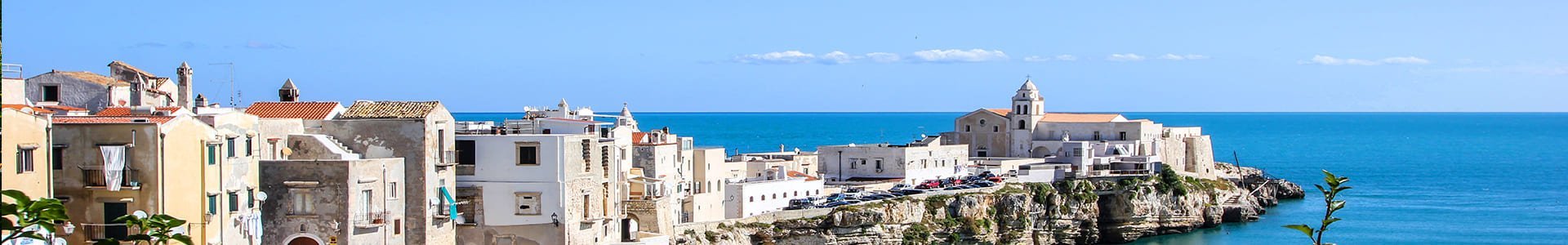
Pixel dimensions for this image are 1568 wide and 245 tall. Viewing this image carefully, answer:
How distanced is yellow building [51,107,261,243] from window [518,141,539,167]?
922cm

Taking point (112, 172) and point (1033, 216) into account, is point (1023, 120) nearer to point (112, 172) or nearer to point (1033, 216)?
point (1033, 216)

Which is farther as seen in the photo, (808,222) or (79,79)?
(808,222)

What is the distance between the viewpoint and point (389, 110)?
35344 millimetres

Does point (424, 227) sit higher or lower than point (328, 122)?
lower

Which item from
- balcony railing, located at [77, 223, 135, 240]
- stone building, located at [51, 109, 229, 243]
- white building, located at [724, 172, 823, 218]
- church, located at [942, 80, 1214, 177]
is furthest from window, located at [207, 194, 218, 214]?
church, located at [942, 80, 1214, 177]

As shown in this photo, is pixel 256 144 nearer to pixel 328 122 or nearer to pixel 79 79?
pixel 328 122

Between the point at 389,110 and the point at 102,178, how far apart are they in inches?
341

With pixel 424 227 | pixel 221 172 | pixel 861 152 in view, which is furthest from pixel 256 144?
pixel 861 152

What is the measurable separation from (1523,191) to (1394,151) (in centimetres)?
7448

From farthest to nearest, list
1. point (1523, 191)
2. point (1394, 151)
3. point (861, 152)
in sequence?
point (1394, 151)
point (1523, 191)
point (861, 152)

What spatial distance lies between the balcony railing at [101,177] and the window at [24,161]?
13.7ft

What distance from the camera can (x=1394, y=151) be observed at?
188 meters

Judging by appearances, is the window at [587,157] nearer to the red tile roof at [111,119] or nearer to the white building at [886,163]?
the red tile roof at [111,119]

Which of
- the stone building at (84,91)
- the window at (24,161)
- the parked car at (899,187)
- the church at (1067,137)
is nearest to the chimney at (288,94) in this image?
the stone building at (84,91)
